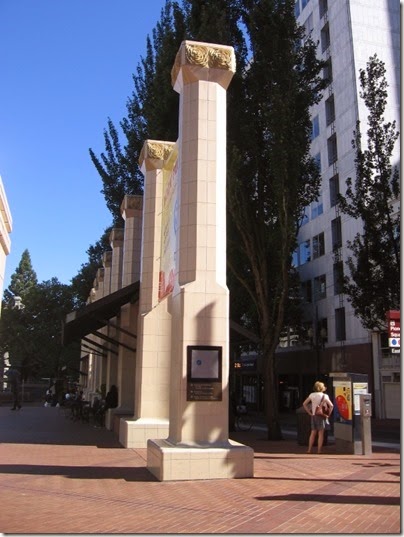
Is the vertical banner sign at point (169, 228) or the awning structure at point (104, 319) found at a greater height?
the vertical banner sign at point (169, 228)

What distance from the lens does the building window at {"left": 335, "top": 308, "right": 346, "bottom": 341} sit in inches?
1444

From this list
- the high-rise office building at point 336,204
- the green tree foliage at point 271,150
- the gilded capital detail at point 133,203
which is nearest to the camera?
the green tree foliage at point 271,150

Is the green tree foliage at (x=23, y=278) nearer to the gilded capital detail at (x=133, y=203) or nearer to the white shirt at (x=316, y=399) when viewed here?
the gilded capital detail at (x=133, y=203)

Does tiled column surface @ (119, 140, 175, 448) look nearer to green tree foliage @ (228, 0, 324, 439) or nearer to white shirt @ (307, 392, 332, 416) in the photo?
green tree foliage @ (228, 0, 324, 439)

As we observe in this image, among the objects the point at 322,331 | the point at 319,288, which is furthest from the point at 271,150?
the point at 319,288

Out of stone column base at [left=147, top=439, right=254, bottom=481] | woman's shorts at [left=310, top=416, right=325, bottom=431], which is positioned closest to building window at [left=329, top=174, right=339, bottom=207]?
woman's shorts at [left=310, top=416, right=325, bottom=431]

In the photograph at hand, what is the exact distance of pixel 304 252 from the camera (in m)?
43.5

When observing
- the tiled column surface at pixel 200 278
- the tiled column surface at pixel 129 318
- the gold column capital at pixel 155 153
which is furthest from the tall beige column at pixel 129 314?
the tiled column surface at pixel 200 278

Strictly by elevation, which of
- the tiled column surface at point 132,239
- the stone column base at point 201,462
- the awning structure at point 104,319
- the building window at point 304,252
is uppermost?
the building window at point 304,252

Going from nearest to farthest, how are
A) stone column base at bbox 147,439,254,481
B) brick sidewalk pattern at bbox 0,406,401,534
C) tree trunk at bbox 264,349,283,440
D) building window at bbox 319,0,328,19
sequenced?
brick sidewalk pattern at bbox 0,406,401,534, stone column base at bbox 147,439,254,481, tree trunk at bbox 264,349,283,440, building window at bbox 319,0,328,19

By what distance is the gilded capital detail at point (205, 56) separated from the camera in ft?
37.8

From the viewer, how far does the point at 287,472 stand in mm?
10328

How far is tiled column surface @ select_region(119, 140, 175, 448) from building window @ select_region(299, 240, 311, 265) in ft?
89.3

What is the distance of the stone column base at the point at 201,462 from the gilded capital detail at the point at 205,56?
7417mm
